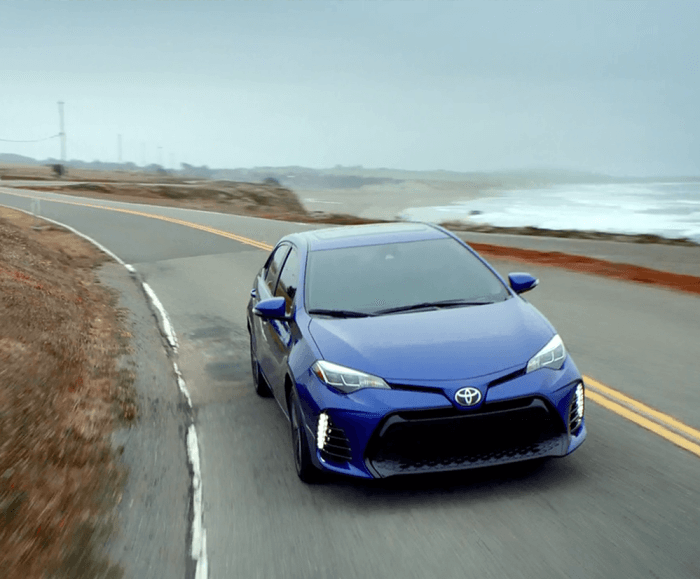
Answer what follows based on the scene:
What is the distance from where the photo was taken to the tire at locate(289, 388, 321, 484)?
5867mm

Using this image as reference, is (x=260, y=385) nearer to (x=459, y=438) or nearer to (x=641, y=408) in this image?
(x=641, y=408)

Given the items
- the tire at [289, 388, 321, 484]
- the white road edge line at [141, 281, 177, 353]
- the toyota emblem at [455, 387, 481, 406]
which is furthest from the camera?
the white road edge line at [141, 281, 177, 353]

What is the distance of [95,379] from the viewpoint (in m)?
9.67

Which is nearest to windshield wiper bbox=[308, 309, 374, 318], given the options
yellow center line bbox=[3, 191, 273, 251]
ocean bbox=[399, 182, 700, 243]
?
yellow center line bbox=[3, 191, 273, 251]

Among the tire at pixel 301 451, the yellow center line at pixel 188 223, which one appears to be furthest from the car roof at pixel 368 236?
the yellow center line at pixel 188 223

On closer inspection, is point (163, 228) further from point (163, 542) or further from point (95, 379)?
point (163, 542)

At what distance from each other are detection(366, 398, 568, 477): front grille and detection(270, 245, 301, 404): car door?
4.66 feet

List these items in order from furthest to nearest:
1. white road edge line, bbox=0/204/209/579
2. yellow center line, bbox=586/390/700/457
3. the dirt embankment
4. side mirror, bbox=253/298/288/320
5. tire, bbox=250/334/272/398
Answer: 1. tire, bbox=250/334/272/398
2. side mirror, bbox=253/298/288/320
3. yellow center line, bbox=586/390/700/457
4. the dirt embankment
5. white road edge line, bbox=0/204/209/579

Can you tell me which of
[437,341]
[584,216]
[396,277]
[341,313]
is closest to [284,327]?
[341,313]

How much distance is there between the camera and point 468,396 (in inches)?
205

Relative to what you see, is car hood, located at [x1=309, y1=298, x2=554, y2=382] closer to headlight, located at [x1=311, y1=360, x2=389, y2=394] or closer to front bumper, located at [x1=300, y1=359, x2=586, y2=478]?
headlight, located at [x1=311, y1=360, x2=389, y2=394]

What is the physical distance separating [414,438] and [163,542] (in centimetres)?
156

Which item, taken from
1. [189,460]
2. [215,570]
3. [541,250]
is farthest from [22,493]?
[541,250]

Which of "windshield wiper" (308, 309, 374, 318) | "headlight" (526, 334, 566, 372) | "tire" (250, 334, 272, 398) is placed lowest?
"tire" (250, 334, 272, 398)
